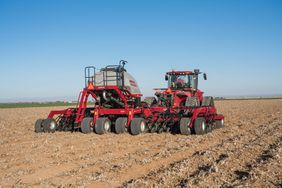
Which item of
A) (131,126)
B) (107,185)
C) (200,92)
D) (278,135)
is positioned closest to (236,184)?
(107,185)

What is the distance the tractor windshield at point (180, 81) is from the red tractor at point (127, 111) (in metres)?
0.25

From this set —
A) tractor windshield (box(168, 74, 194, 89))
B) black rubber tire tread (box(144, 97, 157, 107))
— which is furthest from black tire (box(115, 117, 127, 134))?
tractor windshield (box(168, 74, 194, 89))

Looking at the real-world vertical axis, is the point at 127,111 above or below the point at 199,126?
above

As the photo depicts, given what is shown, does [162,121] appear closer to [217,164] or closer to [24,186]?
[217,164]

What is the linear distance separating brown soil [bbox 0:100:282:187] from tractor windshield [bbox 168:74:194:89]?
5.33 metres

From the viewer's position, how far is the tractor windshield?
16.9 m

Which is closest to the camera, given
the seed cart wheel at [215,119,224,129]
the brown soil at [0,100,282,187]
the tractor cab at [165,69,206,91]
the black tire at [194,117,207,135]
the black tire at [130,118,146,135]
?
the brown soil at [0,100,282,187]

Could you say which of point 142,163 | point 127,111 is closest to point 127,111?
point 127,111

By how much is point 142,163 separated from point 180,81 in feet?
32.0

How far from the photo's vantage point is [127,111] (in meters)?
13.5

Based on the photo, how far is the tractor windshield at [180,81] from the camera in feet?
55.3

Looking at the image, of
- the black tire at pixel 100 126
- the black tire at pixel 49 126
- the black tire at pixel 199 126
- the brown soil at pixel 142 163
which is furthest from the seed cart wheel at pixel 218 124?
the black tire at pixel 49 126

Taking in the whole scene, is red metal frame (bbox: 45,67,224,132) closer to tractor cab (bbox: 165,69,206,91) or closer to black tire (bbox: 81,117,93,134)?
black tire (bbox: 81,117,93,134)

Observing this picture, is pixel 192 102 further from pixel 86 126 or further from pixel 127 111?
pixel 86 126
